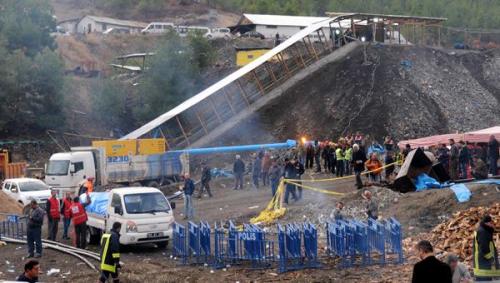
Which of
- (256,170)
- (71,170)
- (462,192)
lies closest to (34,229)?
(462,192)

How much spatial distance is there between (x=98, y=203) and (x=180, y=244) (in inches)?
177

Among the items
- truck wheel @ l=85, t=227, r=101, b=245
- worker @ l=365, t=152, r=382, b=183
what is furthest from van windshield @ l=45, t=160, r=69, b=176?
worker @ l=365, t=152, r=382, b=183

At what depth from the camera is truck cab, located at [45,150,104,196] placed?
3259 cm

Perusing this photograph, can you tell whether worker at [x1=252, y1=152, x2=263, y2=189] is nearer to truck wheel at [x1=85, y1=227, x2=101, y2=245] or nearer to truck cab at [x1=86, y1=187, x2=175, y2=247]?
truck wheel at [x1=85, y1=227, x2=101, y2=245]

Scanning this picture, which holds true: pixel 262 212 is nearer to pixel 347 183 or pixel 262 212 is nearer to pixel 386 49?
pixel 347 183

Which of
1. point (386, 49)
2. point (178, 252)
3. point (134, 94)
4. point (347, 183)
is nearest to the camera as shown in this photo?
point (178, 252)

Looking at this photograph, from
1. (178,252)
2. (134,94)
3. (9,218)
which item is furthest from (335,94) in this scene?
(178,252)

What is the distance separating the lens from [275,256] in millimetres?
17281

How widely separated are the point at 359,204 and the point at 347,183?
6.34 m

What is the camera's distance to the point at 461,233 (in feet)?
56.2

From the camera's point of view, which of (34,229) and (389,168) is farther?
(389,168)

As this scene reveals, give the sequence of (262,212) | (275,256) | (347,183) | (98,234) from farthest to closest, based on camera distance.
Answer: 1. (347,183)
2. (262,212)
3. (98,234)
4. (275,256)

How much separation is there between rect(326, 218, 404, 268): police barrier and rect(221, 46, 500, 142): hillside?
76.3 ft

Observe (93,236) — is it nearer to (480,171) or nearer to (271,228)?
(271,228)
